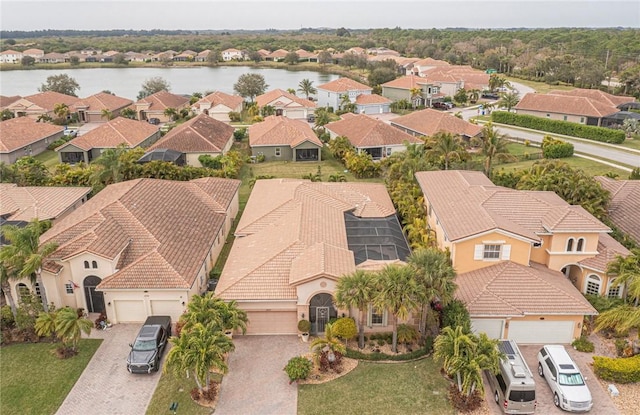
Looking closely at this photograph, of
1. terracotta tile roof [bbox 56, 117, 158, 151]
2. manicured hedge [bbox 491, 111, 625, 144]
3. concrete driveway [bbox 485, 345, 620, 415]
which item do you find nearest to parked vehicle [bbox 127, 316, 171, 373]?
concrete driveway [bbox 485, 345, 620, 415]

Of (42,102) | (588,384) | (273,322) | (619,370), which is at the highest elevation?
(42,102)

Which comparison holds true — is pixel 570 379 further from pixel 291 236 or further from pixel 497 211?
pixel 291 236

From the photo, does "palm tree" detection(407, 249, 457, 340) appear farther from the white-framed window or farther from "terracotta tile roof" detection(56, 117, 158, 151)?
"terracotta tile roof" detection(56, 117, 158, 151)

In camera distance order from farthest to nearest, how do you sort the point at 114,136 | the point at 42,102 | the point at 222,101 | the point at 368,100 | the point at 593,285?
1. the point at 368,100
2. the point at 222,101
3. the point at 42,102
4. the point at 114,136
5. the point at 593,285

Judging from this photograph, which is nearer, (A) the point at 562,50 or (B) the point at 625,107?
(B) the point at 625,107

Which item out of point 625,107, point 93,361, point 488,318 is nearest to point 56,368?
point 93,361

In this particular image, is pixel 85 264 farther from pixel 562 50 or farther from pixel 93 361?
pixel 562 50

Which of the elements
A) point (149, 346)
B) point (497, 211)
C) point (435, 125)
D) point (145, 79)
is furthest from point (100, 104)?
point (145, 79)
